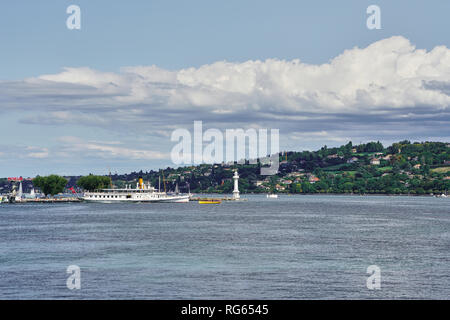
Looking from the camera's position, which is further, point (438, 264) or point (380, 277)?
point (438, 264)

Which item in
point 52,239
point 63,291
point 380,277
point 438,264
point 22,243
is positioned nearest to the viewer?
point 63,291

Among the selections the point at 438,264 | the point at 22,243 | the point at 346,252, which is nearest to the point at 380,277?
the point at 438,264

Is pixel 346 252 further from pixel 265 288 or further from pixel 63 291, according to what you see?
pixel 63 291

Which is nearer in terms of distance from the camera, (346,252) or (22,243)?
(346,252)

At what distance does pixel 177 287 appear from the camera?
43.7 meters
